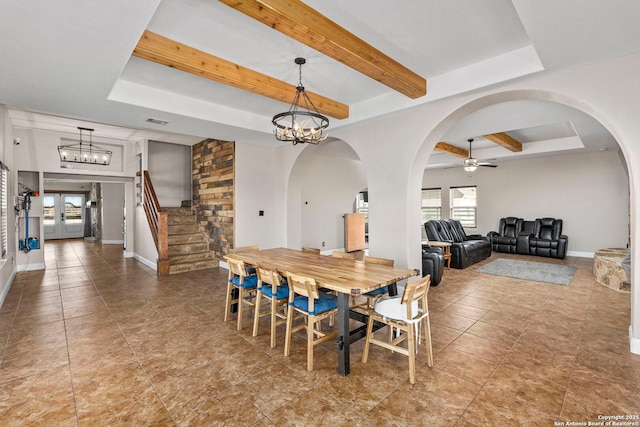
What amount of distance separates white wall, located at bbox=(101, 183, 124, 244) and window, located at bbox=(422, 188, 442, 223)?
11712 mm

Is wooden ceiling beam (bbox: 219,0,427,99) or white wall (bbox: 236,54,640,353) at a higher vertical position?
wooden ceiling beam (bbox: 219,0,427,99)

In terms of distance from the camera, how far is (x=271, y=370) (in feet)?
8.41

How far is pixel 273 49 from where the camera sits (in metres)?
3.08

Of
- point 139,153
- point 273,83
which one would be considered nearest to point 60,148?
point 139,153

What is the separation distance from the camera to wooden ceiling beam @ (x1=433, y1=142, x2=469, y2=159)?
7170 mm

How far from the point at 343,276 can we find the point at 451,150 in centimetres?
612

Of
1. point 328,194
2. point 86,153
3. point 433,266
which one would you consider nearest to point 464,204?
point 328,194

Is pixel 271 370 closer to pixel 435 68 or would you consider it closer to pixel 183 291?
pixel 183 291

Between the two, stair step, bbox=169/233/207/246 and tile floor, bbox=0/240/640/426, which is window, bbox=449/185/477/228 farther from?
stair step, bbox=169/233/207/246

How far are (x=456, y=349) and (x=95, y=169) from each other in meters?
8.96

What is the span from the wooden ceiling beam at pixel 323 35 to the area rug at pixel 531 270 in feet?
15.2

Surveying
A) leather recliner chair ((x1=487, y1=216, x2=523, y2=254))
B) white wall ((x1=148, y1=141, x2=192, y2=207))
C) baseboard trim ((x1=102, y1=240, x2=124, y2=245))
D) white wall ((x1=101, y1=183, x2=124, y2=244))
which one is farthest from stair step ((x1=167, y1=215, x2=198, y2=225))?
leather recliner chair ((x1=487, y1=216, x2=523, y2=254))

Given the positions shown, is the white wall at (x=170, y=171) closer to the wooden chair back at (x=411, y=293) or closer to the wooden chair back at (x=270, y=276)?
the wooden chair back at (x=270, y=276)

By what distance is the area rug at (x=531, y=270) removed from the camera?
18.6 feet
